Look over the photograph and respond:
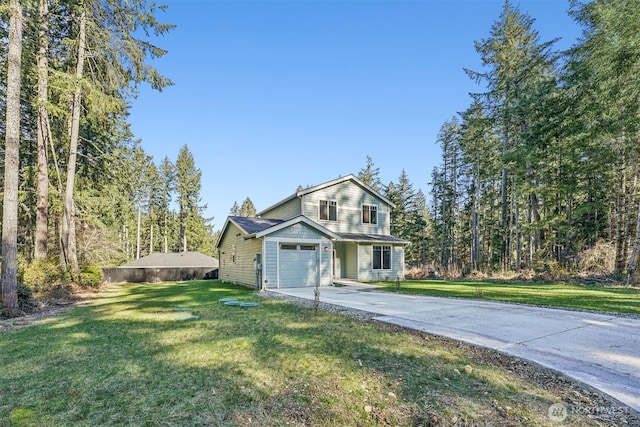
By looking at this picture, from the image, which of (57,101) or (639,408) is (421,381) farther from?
(57,101)

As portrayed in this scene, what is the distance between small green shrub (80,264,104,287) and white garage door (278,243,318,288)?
27.9ft

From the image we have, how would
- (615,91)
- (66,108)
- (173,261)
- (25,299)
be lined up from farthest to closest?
1. (173,261)
2. (66,108)
3. (615,91)
4. (25,299)

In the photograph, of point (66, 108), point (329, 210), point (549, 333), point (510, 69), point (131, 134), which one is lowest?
point (549, 333)

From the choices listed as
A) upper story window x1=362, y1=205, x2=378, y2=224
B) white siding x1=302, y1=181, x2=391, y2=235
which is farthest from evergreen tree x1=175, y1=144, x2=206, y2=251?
upper story window x1=362, y1=205, x2=378, y2=224

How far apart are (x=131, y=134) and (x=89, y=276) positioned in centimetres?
1207

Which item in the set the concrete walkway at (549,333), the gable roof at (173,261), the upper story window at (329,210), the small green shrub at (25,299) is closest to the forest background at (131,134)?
the small green shrub at (25,299)

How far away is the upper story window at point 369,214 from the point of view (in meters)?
20.0

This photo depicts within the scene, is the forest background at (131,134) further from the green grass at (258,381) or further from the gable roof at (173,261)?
the green grass at (258,381)

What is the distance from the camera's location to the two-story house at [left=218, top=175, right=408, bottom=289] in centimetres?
1391

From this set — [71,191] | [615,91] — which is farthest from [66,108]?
[615,91]

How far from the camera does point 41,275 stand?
37.4 ft

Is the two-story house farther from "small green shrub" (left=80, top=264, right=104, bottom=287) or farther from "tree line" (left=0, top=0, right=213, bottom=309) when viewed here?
"tree line" (left=0, top=0, right=213, bottom=309)

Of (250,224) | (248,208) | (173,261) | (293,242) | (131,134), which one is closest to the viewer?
(293,242)

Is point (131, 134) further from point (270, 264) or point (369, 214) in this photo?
point (369, 214)
